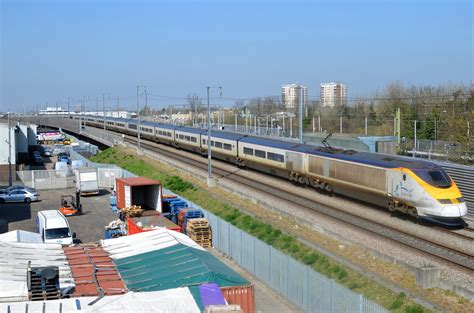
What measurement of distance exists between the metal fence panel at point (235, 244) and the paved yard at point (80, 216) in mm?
8762

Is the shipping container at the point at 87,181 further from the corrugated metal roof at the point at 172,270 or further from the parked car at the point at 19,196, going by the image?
the corrugated metal roof at the point at 172,270

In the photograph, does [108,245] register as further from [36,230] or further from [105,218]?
[105,218]

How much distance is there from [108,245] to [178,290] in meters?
5.76

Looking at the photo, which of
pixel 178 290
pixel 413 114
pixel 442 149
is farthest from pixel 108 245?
pixel 413 114

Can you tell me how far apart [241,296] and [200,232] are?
11584 mm

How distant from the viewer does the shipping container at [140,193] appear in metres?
32.5

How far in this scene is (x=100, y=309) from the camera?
1235cm

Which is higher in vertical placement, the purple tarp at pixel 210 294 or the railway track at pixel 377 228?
the purple tarp at pixel 210 294

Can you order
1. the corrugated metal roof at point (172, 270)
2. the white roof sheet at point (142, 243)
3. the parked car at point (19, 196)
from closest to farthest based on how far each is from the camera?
1. the corrugated metal roof at point (172, 270)
2. the white roof sheet at point (142, 243)
3. the parked car at point (19, 196)

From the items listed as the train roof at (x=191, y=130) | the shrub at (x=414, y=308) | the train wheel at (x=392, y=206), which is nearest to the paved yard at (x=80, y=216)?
the train roof at (x=191, y=130)

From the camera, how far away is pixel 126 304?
12.6 metres

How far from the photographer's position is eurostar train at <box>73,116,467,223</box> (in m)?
23.4

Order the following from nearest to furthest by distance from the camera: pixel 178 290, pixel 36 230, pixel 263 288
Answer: pixel 178 290 → pixel 263 288 → pixel 36 230

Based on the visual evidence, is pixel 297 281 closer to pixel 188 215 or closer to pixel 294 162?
pixel 188 215
